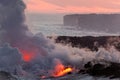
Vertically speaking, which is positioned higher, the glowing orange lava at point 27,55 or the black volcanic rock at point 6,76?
the glowing orange lava at point 27,55

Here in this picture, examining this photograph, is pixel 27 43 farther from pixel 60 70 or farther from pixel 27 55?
pixel 60 70

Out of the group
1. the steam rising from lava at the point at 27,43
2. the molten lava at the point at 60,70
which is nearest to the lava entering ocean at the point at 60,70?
the molten lava at the point at 60,70

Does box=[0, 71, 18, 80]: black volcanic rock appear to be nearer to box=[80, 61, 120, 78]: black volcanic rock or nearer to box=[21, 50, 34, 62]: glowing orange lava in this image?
box=[21, 50, 34, 62]: glowing orange lava

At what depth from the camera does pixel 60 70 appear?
226ft

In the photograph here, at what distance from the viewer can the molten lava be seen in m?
66.5

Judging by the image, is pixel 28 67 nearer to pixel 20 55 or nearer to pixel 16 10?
pixel 20 55

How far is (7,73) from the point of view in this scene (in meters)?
65.6

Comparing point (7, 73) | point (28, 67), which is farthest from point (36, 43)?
point (7, 73)

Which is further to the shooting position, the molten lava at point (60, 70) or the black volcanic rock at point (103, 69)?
the molten lava at point (60, 70)

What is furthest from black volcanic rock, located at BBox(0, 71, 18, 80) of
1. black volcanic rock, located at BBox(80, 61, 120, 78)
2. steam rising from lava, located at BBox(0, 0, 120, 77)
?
black volcanic rock, located at BBox(80, 61, 120, 78)

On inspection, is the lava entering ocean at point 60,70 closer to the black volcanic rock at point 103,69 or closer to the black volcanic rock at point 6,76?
the black volcanic rock at point 103,69

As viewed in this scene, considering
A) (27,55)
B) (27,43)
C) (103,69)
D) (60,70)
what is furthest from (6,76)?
(103,69)

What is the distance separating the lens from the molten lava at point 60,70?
66.5 metres

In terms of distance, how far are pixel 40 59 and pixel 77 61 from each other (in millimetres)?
7425
